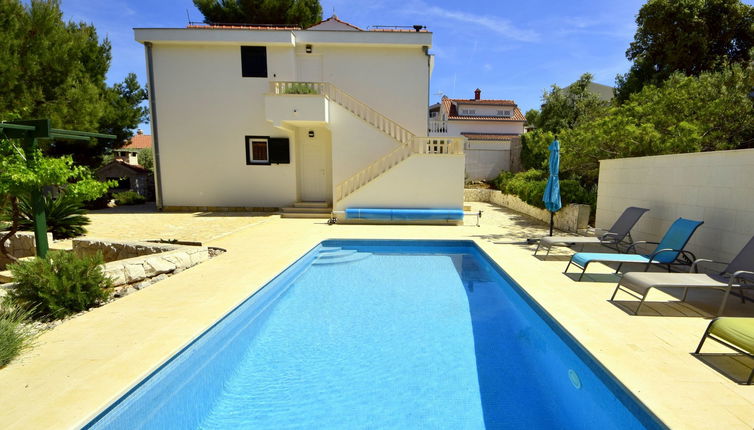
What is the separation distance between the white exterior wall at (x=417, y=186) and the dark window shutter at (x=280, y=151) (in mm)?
3981

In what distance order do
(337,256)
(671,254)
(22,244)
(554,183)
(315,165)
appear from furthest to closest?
(315,165), (554,183), (337,256), (22,244), (671,254)

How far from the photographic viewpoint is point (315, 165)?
16.3 meters

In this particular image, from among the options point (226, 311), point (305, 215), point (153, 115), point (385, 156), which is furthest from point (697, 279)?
point (153, 115)

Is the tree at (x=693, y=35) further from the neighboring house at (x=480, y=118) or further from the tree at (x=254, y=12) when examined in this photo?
the tree at (x=254, y=12)

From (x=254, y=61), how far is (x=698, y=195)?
15324 millimetres

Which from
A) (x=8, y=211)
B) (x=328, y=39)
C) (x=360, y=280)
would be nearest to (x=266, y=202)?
(x=328, y=39)

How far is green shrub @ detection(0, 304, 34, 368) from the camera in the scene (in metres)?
3.41

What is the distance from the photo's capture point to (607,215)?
9.90 metres

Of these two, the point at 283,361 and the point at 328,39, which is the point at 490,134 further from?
the point at 283,361

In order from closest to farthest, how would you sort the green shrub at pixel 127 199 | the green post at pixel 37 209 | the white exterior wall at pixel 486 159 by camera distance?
1. the green post at pixel 37 209
2. the green shrub at pixel 127 199
3. the white exterior wall at pixel 486 159

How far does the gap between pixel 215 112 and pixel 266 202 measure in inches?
174

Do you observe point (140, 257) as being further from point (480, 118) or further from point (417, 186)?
point (480, 118)

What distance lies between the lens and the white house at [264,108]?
14633 mm

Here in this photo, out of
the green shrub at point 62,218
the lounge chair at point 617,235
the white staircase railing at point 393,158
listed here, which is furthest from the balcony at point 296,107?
the lounge chair at point 617,235
